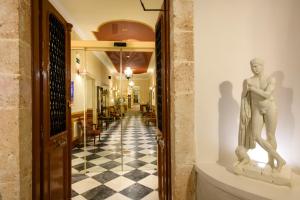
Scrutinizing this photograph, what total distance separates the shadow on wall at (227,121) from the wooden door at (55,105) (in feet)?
5.59

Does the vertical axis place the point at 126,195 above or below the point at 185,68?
below

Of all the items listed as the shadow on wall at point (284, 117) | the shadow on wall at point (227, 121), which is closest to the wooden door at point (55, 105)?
the shadow on wall at point (227, 121)

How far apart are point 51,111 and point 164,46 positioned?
1405 millimetres

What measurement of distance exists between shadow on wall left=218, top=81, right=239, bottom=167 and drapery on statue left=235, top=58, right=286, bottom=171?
302 mm

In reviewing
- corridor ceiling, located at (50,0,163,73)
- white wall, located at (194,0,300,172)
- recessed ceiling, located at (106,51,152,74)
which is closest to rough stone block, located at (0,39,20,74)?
white wall, located at (194,0,300,172)

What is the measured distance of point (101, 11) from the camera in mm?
4227

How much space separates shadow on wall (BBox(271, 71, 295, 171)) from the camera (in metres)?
1.67

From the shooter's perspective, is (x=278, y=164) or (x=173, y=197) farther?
(x=173, y=197)

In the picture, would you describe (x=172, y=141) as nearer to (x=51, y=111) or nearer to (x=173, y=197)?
(x=173, y=197)

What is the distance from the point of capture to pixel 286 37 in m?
1.71

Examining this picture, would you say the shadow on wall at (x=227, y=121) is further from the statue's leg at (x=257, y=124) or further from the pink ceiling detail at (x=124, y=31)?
the pink ceiling detail at (x=124, y=31)

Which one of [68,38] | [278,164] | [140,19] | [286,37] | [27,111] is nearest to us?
[278,164]

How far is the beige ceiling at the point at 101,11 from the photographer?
12.6 ft

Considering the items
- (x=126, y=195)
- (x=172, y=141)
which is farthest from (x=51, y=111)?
(x=126, y=195)
